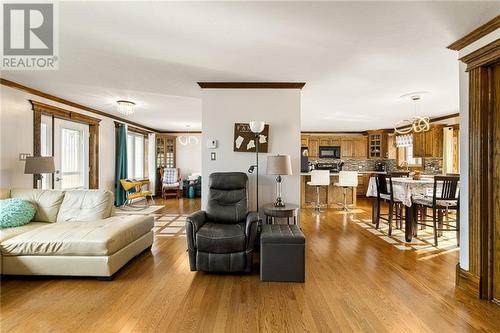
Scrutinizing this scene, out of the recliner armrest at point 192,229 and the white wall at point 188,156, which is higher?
the white wall at point 188,156

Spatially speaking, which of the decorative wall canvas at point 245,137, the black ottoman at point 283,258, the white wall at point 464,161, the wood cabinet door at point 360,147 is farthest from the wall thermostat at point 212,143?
the wood cabinet door at point 360,147

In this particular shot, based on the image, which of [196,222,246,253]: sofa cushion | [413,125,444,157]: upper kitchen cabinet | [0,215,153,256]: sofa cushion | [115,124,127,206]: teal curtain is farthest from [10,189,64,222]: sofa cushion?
[413,125,444,157]: upper kitchen cabinet

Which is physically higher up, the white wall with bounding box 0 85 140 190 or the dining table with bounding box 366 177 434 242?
the white wall with bounding box 0 85 140 190

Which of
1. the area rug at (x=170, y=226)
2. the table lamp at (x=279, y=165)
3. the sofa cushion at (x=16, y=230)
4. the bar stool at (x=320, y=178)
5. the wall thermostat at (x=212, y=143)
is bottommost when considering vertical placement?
the area rug at (x=170, y=226)

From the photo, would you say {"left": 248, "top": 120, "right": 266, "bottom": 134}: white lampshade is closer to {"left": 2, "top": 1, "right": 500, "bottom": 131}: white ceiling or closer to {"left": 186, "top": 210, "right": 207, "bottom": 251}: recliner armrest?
{"left": 2, "top": 1, "right": 500, "bottom": 131}: white ceiling

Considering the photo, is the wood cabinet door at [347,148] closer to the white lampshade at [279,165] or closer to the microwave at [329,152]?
the microwave at [329,152]

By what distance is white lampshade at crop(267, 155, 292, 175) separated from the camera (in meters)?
3.37

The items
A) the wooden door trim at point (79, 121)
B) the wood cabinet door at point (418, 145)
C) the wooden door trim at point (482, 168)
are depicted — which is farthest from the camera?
the wood cabinet door at point (418, 145)

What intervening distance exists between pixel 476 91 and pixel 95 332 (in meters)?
3.61

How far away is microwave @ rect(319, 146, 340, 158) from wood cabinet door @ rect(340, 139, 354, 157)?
17cm

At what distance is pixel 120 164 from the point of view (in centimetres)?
667

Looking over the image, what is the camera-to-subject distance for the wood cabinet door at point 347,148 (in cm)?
912

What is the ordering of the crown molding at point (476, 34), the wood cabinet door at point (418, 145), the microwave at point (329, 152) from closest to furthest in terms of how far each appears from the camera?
1. the crown molding at point (476, 34)
2. the wood cabinet door at point (418, 145)
3. the microwave at point (329, 152)

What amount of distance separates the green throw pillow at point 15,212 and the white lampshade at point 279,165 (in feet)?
9.73
